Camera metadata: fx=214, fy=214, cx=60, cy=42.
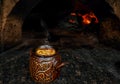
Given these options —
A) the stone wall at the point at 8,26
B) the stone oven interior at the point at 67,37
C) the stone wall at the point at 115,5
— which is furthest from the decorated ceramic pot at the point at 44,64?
the stone wall at the point at 115,5

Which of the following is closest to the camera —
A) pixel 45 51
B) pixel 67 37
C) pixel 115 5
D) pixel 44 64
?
pixel 44 64

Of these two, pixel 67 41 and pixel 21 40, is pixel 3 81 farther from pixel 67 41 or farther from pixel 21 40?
pixel 67 41

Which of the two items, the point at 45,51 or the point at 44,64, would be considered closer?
the point at 44,64

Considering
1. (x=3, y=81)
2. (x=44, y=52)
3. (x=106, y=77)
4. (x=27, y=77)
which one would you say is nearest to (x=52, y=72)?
(x=44, y=52)

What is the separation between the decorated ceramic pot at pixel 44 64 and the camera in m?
2.41

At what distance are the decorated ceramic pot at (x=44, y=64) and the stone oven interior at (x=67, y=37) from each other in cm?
28

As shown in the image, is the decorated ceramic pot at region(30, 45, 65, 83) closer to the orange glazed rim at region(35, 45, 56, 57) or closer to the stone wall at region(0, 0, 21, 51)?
the orange glazed rim at region(35, 45, 56, 57)

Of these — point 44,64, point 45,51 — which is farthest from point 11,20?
point 44,64

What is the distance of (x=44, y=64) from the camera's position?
2414mm

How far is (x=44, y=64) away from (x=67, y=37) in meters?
1.90

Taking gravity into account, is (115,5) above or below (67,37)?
above

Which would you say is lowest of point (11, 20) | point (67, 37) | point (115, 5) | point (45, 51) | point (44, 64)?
point (67, 37)

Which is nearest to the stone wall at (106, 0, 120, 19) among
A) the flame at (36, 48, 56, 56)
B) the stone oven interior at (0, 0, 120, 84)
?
the stone oven interior at (0, 0, 120, 84)

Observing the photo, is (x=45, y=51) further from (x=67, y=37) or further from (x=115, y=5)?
(x=67, y=37)
